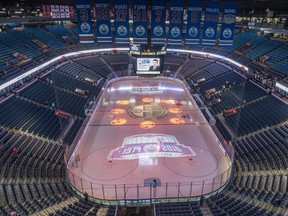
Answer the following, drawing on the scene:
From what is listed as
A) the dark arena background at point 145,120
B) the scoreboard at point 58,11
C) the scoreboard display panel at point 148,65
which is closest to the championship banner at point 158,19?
the dark arena background at point 145,120

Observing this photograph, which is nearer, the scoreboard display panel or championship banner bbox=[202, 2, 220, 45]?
championship banner bbox=[202, 2, 220, 45]

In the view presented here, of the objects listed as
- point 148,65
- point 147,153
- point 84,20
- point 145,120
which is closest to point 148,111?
point 145,120

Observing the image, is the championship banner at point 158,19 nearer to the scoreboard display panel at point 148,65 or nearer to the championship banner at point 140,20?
the championship banner at point 140,20

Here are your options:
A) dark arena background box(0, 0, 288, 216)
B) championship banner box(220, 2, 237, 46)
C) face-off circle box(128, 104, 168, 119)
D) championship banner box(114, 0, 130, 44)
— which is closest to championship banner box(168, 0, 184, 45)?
dark arena background box(0, 0, 288, 216)

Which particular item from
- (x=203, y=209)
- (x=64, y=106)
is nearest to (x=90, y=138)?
(x=64, y=106)

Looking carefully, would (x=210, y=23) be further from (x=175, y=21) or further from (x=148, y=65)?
(x=148, y=65)

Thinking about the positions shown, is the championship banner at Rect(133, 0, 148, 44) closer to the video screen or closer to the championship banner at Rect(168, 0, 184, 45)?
the championship banner at Rect(168, 0, 184, 45)

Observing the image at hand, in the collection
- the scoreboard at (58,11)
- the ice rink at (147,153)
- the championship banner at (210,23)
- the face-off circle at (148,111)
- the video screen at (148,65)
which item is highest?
the scoreboard at (58,11)
